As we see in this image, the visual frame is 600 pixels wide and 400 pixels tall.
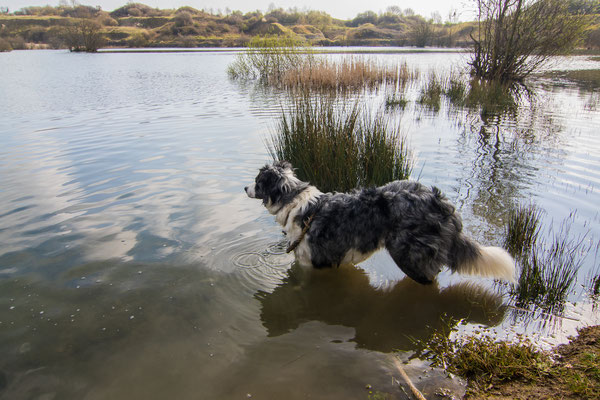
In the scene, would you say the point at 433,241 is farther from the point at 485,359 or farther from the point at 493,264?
the point at 485,359

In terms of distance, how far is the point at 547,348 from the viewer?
3.01 meters

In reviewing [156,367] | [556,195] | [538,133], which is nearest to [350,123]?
[556,195]

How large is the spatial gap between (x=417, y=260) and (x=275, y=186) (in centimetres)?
187

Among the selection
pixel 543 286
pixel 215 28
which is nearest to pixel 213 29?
pixel 215 28

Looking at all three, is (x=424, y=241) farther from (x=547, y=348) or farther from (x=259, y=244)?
(x=259, y=244)

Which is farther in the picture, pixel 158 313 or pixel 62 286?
pixel 62 286

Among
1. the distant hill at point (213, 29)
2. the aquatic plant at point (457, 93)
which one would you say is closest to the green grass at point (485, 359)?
the aquatic plant at point (457, 93)

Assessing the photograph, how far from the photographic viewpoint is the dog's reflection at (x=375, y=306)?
11.4 ft

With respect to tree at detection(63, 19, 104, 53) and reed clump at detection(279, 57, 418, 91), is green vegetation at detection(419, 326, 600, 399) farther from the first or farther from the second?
tree at detection(63, 19, 104, 53)

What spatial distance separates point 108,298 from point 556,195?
7053mm

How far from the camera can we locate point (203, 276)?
14.2 feet

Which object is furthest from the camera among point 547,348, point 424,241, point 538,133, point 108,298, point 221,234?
point 538,133

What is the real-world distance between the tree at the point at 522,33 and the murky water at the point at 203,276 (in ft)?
24.2

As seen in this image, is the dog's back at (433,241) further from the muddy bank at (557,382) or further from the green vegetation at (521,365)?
the muddy bank at (557,382)
